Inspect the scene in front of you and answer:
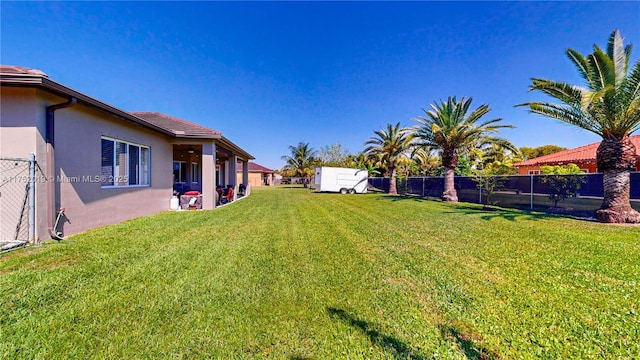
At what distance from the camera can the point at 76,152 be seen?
604 cm

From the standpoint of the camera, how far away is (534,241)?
227 inches

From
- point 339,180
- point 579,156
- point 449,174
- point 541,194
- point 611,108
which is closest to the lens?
point 611,108

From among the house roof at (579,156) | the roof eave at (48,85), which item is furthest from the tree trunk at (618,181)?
the roof eave at (48,85)

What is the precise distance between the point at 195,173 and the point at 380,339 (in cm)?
1754

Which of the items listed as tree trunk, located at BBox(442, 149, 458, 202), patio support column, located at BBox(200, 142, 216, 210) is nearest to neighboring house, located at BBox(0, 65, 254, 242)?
patio support column, located at BBox(200, 142, 216, 210)

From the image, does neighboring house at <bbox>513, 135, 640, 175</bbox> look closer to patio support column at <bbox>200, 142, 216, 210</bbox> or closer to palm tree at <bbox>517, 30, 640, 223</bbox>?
palm tree at <bbox>517, 30, 640, 223</bbox>

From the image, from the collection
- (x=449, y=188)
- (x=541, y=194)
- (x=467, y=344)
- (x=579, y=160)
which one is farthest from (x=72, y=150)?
(x=579, y=160)

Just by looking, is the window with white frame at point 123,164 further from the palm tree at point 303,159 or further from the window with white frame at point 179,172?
the palm tree at point 303,159

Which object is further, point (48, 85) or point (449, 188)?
point (449, 188)

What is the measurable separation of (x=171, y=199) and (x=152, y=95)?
8964mm

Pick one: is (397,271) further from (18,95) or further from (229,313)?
(18,95)

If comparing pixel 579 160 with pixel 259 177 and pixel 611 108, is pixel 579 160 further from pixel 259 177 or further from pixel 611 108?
pixel 259 177

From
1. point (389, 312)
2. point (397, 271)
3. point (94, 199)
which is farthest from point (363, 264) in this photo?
point (94, 199)

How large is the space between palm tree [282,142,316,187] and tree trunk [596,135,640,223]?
3455 centimetres
